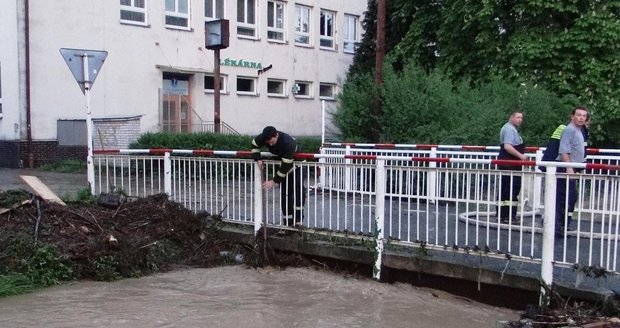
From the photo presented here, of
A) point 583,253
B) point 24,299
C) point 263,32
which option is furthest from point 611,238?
point 263,32

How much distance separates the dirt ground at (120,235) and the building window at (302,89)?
20.3 m

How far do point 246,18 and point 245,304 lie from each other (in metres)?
21.8

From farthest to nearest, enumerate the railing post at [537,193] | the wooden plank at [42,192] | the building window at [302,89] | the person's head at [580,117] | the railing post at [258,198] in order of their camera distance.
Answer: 1. the building window at [302,89]
2. the wooden plank at [42,192]
3. the railing post at [258,198]
4. the person's head at [580,117]
5. the railing post at [537,193]

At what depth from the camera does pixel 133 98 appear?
23000 millimetres

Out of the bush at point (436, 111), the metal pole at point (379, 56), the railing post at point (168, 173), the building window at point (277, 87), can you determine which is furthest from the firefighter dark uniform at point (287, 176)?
the building window at point (277, 87)

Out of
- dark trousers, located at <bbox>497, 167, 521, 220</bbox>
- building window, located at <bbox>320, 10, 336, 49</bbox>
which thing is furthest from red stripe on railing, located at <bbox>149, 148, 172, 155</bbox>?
building window, located at <bbox>320, 10, 336, 49</bbox>

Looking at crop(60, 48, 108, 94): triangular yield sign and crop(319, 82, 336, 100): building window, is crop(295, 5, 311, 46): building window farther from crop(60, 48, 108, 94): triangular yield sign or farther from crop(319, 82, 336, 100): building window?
crop(60, 48, 108, 94): triangular yield sign

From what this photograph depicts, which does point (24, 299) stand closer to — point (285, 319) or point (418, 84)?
point (285, 319)

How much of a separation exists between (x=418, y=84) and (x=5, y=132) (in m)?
12.9

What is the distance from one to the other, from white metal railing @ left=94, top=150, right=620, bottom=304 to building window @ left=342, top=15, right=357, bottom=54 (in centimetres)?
2297

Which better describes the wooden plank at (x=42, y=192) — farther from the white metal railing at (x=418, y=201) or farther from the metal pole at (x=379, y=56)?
the metal pole at (x=379, y=56)

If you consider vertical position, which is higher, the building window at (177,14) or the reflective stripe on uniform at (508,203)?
the building window at (177,14)

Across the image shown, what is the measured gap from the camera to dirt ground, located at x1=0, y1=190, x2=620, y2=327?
763 centimetres

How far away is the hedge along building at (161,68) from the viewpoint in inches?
785
